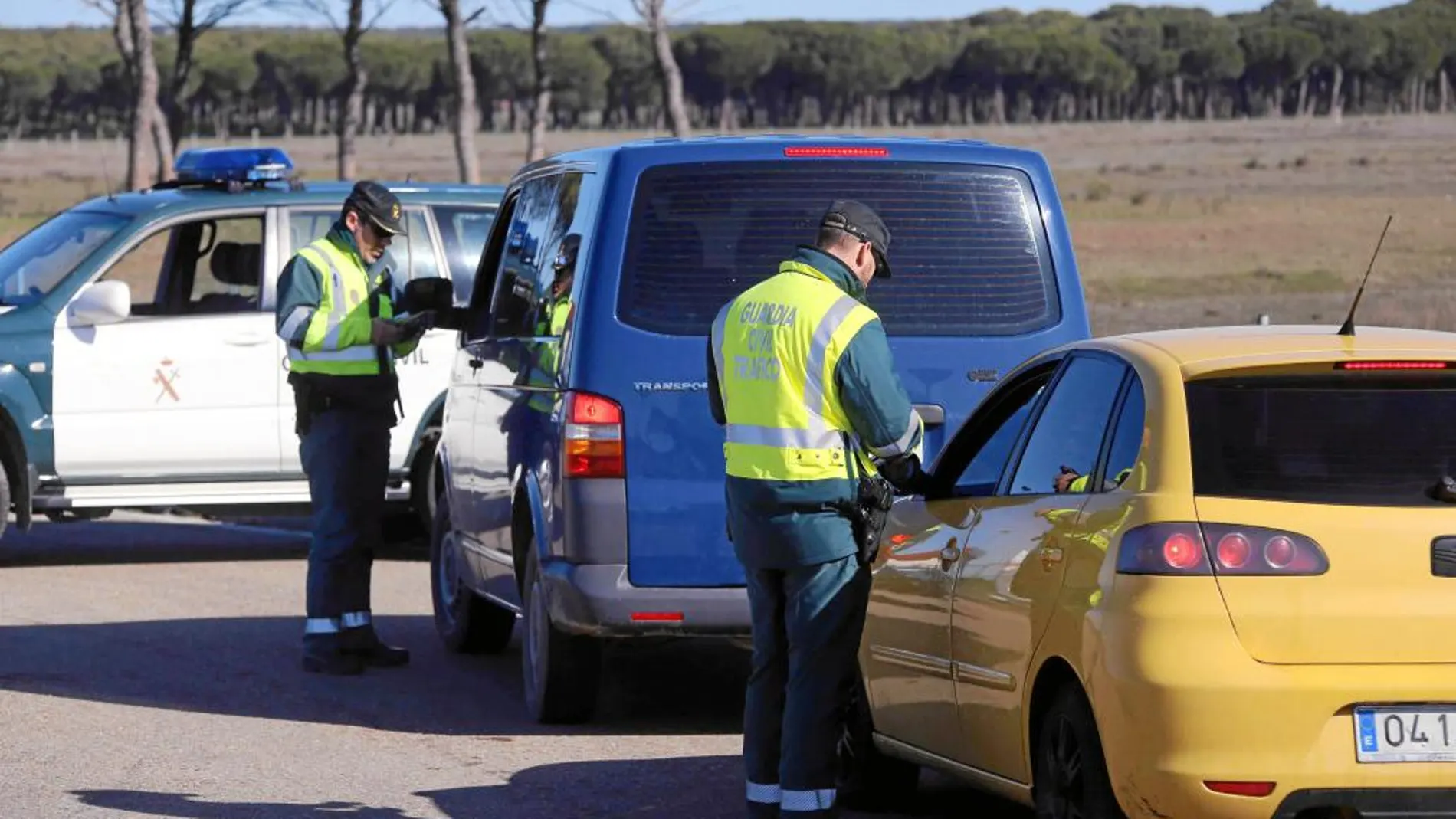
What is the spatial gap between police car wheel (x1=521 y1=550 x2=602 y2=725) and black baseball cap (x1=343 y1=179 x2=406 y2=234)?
1.94 meters

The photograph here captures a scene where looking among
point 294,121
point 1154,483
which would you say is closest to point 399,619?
point 1154,483

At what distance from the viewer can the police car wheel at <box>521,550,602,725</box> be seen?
9.25 metres

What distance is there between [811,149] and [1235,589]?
361 centimetres

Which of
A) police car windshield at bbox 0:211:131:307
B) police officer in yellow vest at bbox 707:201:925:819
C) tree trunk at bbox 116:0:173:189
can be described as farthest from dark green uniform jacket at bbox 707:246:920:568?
→ tree trunk at bbox 116:0:173:189

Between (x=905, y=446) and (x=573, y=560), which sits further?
(x=573, y=560)

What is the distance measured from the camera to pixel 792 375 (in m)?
6.94

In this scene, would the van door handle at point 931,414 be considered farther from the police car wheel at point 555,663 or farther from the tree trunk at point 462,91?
the tree trunk at point 462,91

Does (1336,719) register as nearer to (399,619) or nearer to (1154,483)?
(1154,483)

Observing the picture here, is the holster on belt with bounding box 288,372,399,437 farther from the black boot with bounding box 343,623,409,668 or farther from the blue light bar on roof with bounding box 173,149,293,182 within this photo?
the blue light bar on roof with bounding box 173,149,293,182

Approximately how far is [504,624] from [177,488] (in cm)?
346

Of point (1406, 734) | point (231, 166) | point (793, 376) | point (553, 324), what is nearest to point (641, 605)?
point (553, 324)

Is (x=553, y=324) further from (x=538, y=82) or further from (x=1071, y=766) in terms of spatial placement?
(x=538, y=82)

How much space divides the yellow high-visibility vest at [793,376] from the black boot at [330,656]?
4.15m

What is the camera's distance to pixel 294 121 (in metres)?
167
